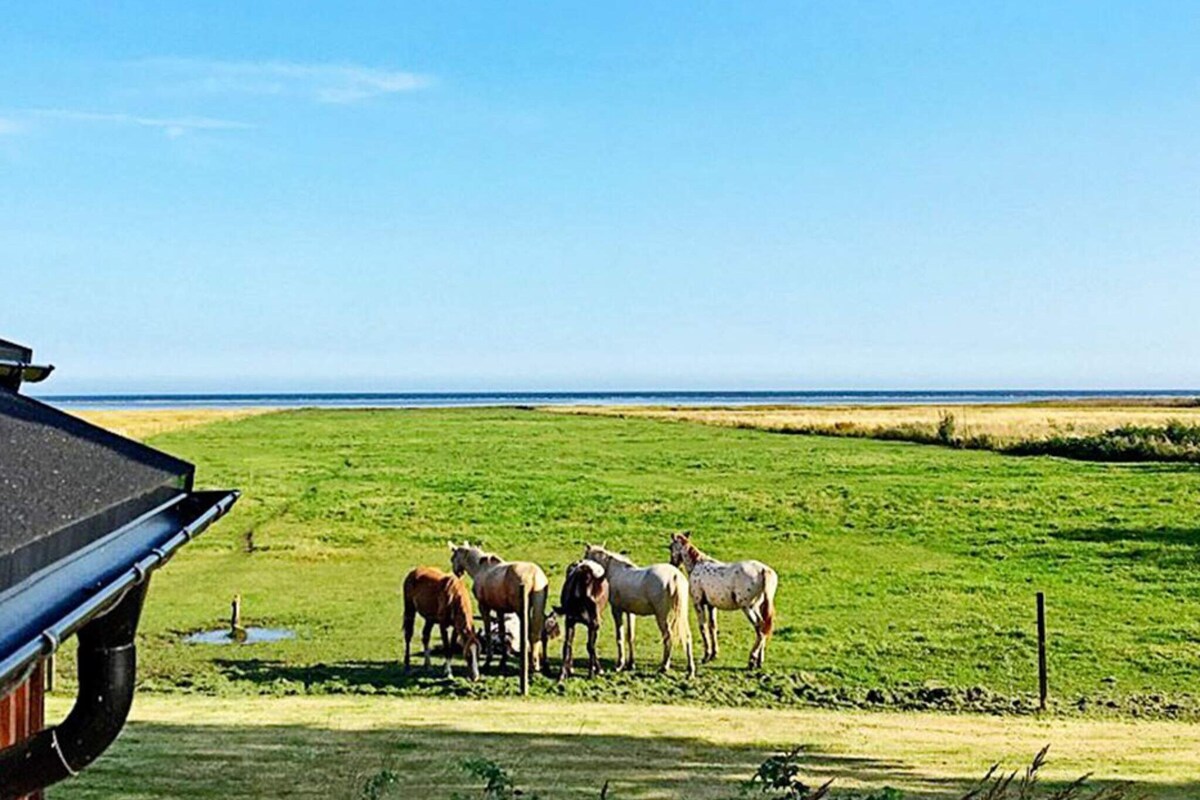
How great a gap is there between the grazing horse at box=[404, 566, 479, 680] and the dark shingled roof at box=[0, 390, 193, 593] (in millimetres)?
11301

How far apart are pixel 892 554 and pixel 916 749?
13523 millimetres

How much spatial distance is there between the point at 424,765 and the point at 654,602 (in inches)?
214

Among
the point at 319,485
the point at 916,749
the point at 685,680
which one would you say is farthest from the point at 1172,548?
the point at 319,485

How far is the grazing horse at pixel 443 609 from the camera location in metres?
14.4

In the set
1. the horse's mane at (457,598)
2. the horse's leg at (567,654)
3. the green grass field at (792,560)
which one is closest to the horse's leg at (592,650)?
the horse's leg at (567,654)

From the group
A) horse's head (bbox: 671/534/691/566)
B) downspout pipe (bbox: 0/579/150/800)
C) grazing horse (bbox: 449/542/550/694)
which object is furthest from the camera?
horse's head (bbox: 671/534/691/566)

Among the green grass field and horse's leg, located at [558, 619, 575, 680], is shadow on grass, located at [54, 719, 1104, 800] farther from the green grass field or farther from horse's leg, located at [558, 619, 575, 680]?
horse's leg, located at [558, 619, 575, 680]

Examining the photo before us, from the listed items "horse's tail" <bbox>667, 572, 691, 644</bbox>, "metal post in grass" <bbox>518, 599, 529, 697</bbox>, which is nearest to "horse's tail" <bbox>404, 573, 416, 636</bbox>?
"metal post in grass" <bbox>518, 599, 529, 697</bbox>

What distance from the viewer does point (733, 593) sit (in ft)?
53.2

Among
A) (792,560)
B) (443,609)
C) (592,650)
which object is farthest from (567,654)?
(792,560)

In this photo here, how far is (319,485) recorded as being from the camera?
37.4 meters

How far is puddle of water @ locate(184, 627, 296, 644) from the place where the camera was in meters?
16.6

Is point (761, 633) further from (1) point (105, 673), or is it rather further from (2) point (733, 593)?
(1) point (105, 673)

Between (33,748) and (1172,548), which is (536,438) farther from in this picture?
(33,748)
